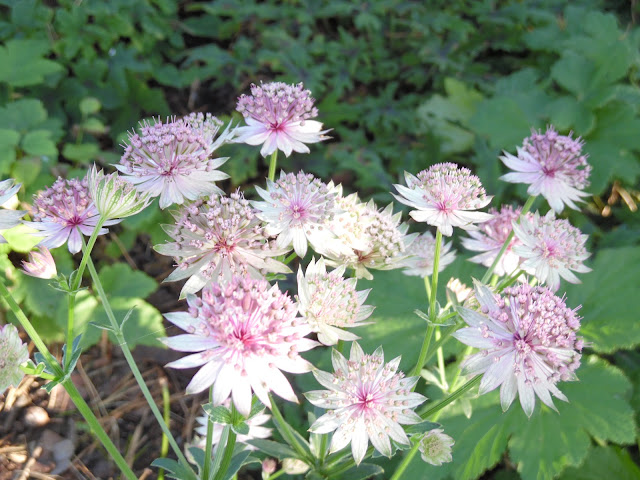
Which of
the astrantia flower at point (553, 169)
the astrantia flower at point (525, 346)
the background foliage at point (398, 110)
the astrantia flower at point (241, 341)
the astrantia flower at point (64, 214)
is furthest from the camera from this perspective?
the background foliage at point (398, 110)

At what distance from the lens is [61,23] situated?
2.91m

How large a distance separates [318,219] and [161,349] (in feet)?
4.90

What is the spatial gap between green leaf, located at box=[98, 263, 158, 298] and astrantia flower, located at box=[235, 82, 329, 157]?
100 centimetres

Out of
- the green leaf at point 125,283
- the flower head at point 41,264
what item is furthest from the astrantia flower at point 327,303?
the green leaf at point 125,283

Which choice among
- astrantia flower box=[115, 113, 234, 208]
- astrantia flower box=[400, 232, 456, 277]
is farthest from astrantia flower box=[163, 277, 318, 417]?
astrantia flower box=[400, 232, 456, 277]

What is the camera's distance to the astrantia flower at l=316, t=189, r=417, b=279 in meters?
1.37

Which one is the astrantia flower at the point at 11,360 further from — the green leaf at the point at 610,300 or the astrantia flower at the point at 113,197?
the green leaf at the point at 610,300

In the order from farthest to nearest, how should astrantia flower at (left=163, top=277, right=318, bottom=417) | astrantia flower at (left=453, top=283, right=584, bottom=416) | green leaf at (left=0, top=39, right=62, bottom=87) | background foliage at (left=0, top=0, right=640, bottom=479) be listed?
green leaf at (left=0, top=39, right=62, bottom=87) → background foliage at (left=0, top=0, right=640, bottom=479) → astrantia flower at (left=453, top=283, right=584, bottom=416) → astrantia flower at (left=163, top=277, right=318, bottom=417)

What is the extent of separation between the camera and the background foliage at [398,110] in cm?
212

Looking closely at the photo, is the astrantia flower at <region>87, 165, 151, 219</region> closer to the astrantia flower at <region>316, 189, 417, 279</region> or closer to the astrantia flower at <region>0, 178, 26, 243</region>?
the astrantia flower at <region>0, 178, 26, 243</region>

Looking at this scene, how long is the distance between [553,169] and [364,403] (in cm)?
91

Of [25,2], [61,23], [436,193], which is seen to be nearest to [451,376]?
[436,193]

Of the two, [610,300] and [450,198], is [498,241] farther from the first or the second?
[610,300]

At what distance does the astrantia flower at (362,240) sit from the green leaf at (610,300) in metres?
1.20
